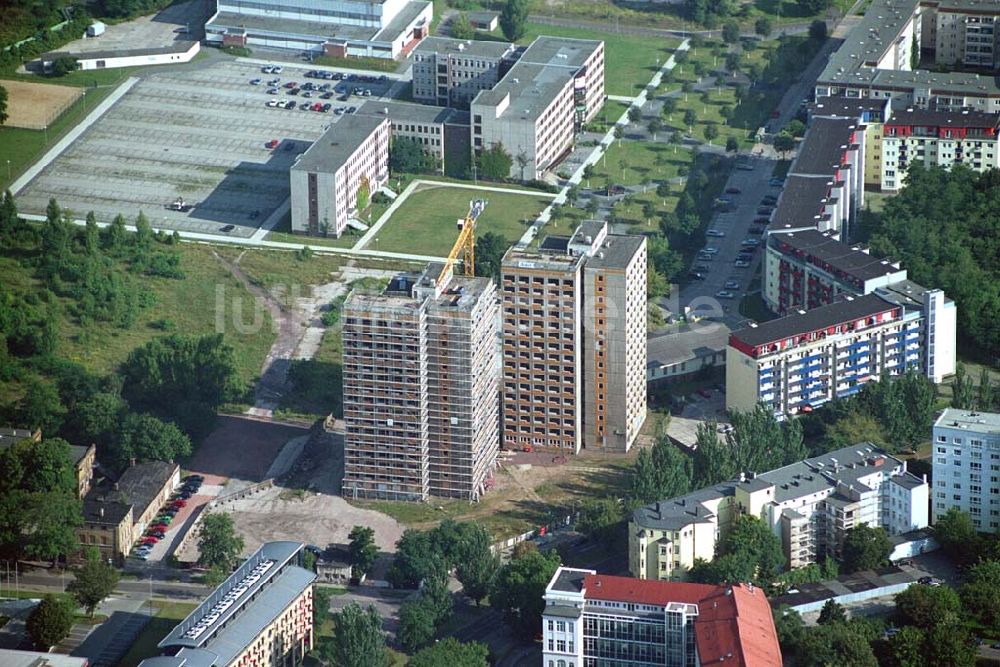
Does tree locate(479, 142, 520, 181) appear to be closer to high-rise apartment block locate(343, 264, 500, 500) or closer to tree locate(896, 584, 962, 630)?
high-rise apartment block locate(343, 264, 500, 500)

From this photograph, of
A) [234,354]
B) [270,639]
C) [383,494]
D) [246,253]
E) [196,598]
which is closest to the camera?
[270,639]

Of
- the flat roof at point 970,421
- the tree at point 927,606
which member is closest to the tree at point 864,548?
the tree at point 927,606

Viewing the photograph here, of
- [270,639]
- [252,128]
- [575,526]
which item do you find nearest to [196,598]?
[270,639]

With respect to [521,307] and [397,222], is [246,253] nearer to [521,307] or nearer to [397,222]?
[397,222]

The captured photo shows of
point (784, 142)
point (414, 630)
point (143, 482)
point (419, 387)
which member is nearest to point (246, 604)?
point (414, 630)

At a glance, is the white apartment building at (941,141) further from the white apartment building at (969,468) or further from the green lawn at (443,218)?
the white apartment building at (969,468)

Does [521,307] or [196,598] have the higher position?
[521,307]
